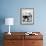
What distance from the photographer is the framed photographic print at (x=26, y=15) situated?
15.2 feet

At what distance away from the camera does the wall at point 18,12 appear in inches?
183

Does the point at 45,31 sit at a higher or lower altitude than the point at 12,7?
lower

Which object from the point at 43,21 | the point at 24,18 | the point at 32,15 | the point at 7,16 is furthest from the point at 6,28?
the point at 43,21

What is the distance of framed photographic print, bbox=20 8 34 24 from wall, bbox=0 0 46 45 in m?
0.11

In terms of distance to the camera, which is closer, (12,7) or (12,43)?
(12,43)

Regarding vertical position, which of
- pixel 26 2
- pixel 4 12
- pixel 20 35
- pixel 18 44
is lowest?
pixel 18 44

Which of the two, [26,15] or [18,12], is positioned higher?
[18,12]

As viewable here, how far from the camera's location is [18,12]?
4.65 m

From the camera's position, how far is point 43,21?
4699 mm

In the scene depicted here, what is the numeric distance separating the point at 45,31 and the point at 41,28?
0.58 ft

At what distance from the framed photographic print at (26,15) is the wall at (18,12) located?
4.2 inches

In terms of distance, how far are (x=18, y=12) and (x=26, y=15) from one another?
30cm

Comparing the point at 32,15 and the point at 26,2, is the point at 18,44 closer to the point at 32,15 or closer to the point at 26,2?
the point at 32,15

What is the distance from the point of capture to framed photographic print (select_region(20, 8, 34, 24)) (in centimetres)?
463
